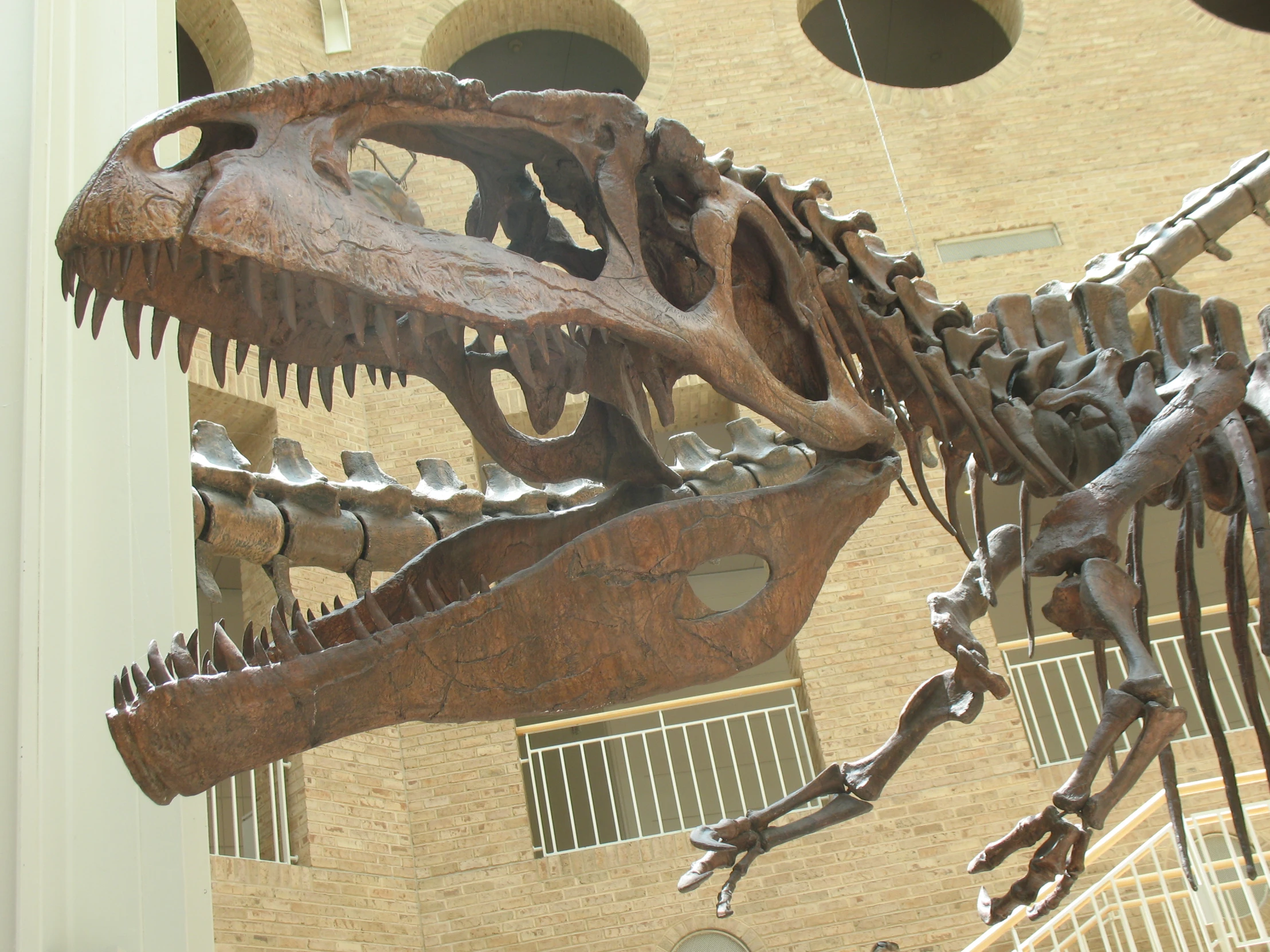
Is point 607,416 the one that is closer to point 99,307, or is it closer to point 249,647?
point 249,647

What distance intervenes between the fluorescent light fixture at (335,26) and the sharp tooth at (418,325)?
1007 cm

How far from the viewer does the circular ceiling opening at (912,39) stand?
14062 mm

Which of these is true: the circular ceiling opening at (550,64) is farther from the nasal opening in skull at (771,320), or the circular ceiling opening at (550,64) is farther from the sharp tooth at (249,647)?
the sharp tooth at (249,647)

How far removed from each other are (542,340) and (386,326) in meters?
0.24

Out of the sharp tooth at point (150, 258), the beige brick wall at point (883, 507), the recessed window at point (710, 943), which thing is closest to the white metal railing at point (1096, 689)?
the beige brick wall at point (883, 507)

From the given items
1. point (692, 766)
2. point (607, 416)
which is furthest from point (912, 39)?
point (607, 416)

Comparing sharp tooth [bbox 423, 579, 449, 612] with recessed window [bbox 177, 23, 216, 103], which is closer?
sharp tooth [bbox 423, 579, 449, 612]

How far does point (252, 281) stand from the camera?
5.41ft

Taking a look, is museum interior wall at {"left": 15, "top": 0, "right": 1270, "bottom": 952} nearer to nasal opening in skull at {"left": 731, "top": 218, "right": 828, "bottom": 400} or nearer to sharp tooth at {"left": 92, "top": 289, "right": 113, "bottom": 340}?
nasal opening in skull at {"left": 731, "top": 218, "right": 828, "bottom": 400}

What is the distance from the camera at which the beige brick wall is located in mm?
8289

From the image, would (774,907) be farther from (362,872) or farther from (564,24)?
(564,24)

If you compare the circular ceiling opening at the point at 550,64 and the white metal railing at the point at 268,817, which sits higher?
the circular ceiling opening at the point at 550,64

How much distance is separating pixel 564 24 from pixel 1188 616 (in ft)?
33.4

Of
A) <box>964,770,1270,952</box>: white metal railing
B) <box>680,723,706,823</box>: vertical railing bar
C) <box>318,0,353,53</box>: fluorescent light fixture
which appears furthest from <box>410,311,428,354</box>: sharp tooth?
<box>318,0,353,53</box>: fluorescent light fixture
